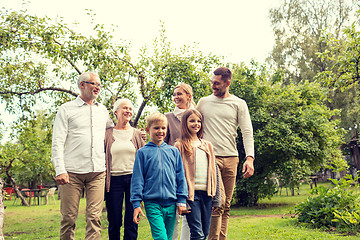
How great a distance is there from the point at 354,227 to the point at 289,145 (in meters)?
6.99

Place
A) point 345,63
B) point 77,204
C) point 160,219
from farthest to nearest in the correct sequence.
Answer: point 345,63 < point 77,204 < point 160,219

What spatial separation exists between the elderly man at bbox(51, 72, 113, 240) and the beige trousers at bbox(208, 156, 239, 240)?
54.7 inches

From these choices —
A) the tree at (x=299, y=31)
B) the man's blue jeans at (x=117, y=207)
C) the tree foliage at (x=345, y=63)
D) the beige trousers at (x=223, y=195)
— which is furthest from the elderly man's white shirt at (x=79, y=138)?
the tree at (x=299, y=31)

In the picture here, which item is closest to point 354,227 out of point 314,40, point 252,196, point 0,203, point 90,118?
point 90,118

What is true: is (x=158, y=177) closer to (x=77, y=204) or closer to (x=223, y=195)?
(x=223, y=195)

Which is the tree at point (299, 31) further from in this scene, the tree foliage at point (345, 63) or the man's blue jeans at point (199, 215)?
the man's blue jeans at point (199, 215)

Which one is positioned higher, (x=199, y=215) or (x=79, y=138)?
(x=79, y=138)

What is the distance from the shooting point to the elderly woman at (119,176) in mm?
4707

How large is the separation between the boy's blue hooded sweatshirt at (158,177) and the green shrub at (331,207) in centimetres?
520

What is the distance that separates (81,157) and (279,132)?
11445 millimetres

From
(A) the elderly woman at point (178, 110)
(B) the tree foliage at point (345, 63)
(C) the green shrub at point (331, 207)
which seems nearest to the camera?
(A) the elderly woman at point (178, 110)

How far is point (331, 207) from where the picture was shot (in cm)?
827

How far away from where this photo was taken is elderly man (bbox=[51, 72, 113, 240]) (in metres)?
4.23

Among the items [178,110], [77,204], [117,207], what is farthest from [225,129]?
[77,204]
